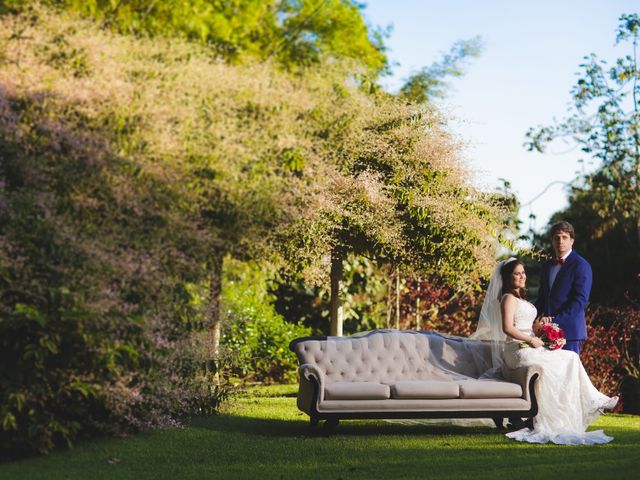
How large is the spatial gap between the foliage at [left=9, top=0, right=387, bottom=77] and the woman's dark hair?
440 cm

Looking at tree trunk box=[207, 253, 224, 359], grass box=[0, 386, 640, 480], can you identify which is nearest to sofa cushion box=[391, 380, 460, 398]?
grass box=[0, 386, 640, 480]

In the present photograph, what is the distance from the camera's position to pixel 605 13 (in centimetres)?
1186

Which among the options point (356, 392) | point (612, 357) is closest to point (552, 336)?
point (356, 392)

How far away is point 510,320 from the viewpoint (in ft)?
26.1

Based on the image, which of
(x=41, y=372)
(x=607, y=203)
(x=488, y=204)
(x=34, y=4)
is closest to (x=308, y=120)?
(x=488, y=204)

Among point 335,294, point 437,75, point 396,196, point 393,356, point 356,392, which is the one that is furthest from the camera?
point 437,75

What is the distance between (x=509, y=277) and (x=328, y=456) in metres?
2.63

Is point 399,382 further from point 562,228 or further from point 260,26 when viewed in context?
point 260,26

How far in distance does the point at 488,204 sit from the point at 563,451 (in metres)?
4.23

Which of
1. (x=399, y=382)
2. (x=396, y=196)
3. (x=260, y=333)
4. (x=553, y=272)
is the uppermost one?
(x=396, y=196)

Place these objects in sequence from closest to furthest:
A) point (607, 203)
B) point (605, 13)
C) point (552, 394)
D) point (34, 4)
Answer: point (552, 394) → point (34, 4) → point (605, 13) → point (607, 203)

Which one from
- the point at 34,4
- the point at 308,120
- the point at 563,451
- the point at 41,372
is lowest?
the point at 563,451

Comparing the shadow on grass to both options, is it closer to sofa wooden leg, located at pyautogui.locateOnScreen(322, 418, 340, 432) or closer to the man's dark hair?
sofa wooden leg, located at pyautogui.locateOnScreen(322, 418, 340, 432)

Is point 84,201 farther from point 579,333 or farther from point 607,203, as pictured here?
point 607,203
